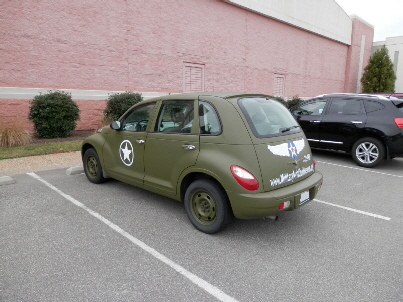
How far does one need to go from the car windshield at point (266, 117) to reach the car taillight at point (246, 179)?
1.58 ft

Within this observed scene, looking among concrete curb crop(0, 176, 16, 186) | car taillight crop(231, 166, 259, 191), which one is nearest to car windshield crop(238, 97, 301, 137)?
car taillight crop(231, 166, 259, 191)

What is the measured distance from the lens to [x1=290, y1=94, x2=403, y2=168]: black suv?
6703mm

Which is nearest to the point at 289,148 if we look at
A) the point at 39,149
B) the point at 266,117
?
the point at 266,117

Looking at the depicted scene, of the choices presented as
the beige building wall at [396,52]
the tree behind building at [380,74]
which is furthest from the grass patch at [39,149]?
the beige building wall at [396,52]

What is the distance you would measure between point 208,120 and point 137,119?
1395mm

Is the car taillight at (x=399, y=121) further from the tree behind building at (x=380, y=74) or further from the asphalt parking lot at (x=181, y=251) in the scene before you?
the tree behind building at (x=380, y=74)

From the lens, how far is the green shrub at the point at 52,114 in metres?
8.98

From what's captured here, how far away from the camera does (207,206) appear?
Result: 363 centimetres

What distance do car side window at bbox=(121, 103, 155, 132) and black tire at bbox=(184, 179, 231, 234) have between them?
132 centimetres

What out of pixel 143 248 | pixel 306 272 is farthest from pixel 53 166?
pixel 306 272

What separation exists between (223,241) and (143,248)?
0.90 meters

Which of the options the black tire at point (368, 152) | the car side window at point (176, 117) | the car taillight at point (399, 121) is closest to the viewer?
the car side window at point (176, 117)

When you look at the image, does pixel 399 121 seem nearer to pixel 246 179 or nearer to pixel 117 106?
pixel 246 179

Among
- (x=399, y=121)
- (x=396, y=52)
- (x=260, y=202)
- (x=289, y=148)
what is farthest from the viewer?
(x=396, y=52)
